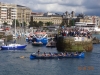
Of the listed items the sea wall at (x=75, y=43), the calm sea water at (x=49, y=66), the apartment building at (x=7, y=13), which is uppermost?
the apartment building at (x=7, y=13)

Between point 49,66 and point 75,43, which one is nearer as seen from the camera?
point 49,66

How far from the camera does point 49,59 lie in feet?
204

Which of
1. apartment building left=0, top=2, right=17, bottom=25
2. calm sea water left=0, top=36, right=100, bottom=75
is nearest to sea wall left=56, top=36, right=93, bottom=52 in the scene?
calm sea water left=0, top=36, right=100, bottom=75

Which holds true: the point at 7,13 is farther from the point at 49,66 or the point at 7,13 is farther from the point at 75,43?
the point at 49,66

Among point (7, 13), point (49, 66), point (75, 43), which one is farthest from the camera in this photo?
point (7, 13)

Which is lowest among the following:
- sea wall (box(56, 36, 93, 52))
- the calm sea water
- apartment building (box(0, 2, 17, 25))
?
the calm sea water

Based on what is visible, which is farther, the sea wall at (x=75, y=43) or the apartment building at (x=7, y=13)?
the apartment building at (x=7, y=13)

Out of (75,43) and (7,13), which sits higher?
(7,13)

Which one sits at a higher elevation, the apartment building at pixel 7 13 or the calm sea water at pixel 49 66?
the apartment building at pixel 7 13

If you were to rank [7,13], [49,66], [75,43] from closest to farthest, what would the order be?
[49,66], [75,43], [7,13]

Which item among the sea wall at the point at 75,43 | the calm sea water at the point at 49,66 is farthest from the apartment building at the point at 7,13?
the calm sea water at the point at 49,66

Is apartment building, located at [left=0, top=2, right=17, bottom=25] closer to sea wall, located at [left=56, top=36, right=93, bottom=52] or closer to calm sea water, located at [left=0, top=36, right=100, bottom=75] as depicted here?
sea wall, located at [left=56, top=36, right=93, bottom=52]

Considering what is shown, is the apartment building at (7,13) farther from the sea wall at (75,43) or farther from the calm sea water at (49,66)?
the calm sea water at (49,66)

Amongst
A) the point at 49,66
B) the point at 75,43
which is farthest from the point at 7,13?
the point at 49,66
